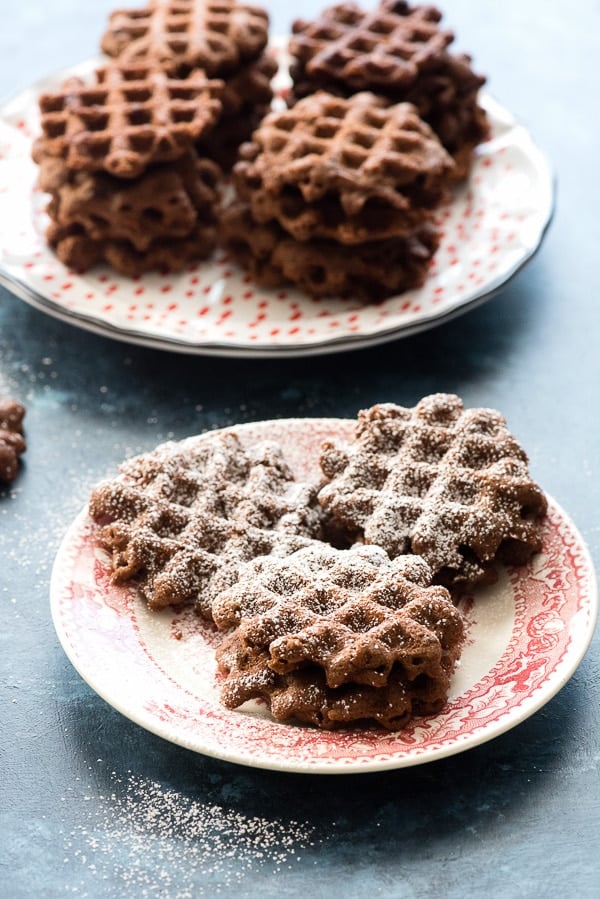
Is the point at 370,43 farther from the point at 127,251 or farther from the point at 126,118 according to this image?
the point at 127,251

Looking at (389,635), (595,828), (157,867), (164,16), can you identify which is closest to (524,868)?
(595,828)

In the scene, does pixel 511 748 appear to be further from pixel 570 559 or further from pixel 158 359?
pixel 158 359

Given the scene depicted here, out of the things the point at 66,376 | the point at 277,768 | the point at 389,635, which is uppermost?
the point at 389,635

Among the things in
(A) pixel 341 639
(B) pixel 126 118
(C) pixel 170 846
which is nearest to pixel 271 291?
(B) pixel 126 118

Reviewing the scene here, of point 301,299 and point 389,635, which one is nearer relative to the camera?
point 389,635

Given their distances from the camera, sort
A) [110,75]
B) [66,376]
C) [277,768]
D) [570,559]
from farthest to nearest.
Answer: [110,75]
[66,376]
[570,559]
[277,768]

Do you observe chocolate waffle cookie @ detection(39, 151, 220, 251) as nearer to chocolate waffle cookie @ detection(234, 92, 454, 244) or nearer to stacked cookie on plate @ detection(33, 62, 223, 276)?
stacked cookie on plate @ detection(33, 62, 223, 276)

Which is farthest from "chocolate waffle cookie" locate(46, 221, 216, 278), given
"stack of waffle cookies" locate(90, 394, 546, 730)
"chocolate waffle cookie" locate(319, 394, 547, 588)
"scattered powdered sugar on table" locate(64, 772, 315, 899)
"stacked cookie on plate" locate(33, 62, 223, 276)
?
"scattered powdered sugar on table" locate(64, 772, 315, 899)
